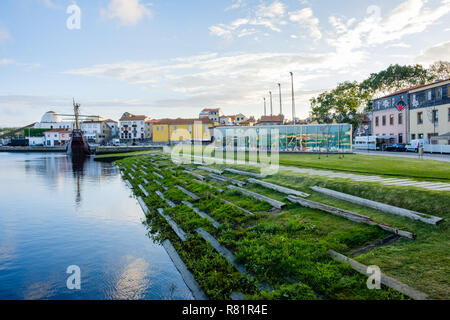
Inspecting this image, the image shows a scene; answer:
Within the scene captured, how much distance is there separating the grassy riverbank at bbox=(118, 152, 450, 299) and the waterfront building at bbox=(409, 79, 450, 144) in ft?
116

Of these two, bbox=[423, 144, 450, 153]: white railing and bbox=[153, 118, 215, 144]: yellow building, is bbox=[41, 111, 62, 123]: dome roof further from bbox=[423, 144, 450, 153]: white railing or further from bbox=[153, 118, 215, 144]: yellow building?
bbox=[423, 144, 450, 153]: white railing

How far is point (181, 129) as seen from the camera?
338 ft

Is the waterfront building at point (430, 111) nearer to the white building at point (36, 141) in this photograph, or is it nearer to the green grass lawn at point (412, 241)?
the green grass lawn at point (412, 241)

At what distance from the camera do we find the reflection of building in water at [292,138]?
115 feet

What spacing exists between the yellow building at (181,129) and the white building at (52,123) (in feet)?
186

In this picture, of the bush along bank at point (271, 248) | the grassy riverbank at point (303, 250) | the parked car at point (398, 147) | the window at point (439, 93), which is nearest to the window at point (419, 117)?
the window at point (439, 93)

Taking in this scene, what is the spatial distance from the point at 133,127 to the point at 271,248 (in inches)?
4580

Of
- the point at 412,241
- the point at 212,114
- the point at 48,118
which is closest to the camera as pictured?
the point at 412,241

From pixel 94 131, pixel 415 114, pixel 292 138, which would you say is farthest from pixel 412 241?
pixel 94 131

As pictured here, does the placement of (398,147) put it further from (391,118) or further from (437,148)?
(391,118)

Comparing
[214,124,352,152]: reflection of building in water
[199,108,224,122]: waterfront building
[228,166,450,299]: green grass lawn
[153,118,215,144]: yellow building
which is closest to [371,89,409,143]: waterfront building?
[214,124,352,152]: reflection of building in water
